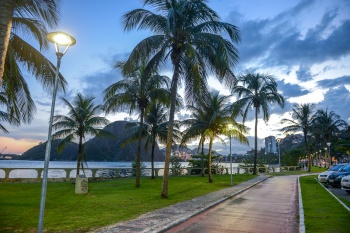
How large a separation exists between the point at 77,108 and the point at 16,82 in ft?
40.0

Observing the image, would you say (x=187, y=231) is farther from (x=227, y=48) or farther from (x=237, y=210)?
(x=227, y=48)

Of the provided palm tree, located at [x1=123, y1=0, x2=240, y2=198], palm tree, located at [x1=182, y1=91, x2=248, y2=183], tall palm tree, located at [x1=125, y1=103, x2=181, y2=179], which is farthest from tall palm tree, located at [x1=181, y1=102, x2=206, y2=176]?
palm tree, located at [x1=123, y1=0, x2=240, y2=198]

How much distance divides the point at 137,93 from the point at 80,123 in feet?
22.1

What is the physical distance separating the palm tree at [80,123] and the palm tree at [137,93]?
4323mm

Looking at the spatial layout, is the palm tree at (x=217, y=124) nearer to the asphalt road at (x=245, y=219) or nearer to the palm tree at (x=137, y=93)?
the palm tree at (x=137, y=93)

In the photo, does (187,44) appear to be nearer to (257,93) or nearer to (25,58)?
(25,58)

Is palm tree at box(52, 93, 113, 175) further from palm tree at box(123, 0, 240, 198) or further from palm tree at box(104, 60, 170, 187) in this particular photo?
palm tree at box(123, 0, 240, 198)

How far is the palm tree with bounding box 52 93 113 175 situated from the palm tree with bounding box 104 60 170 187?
4.32 m

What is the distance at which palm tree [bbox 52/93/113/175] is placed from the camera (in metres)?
22.4

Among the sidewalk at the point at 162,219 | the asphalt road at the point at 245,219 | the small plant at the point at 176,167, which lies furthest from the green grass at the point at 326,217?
the small plant at the point at 176,167

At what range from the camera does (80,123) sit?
2295 cm

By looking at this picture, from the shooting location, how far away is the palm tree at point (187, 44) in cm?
1312

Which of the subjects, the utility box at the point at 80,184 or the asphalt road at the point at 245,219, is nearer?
the asphalt road at the point at 245,219

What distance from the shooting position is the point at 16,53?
10109mm
